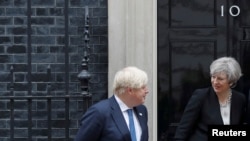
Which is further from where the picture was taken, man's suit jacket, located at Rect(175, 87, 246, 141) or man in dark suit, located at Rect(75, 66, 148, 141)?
man's suit jacket, located at Rect(175, 87, 246, 141)

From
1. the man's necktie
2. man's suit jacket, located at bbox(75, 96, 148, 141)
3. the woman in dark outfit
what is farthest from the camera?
the woman in dark outfit

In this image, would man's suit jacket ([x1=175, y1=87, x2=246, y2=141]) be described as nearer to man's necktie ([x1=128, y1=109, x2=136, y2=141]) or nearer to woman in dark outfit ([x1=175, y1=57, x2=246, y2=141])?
woman in dark outfit ([x1=175, y1=57, x2=246, y2=141])

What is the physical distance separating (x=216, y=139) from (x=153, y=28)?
2.33 metres

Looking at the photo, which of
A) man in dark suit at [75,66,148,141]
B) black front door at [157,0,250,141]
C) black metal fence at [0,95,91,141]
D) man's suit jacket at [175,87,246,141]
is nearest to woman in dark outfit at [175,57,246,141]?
man's suit jacket at [175,87,246,141]

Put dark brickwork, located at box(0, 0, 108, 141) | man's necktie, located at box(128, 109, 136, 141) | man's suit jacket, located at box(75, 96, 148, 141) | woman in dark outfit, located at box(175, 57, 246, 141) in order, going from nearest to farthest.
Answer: man's suit jacket, located at box(75, 96, 148, 141) < man's necktie, located at box(128, 109, 136, 141) < woman in dark outfit, located at box(175, 57, 246, 141) < dark brickwork, located at box(0, 0, 108, 141)

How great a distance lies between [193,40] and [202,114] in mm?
2169

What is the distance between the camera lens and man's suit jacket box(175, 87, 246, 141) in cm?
598

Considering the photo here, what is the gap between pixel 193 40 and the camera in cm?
809

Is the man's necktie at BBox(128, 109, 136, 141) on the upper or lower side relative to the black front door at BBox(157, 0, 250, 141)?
lower

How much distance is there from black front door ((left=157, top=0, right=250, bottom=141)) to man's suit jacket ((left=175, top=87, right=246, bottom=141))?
2.04 m

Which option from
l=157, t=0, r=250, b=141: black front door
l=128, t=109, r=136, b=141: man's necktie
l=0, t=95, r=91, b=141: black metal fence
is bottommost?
l=0, t=95, r=91, b=141: black metal fence

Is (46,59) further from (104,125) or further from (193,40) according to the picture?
(104,125)

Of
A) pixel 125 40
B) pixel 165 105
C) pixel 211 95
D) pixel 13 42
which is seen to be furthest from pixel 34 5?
pixel 211 95

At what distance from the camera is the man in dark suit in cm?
529
